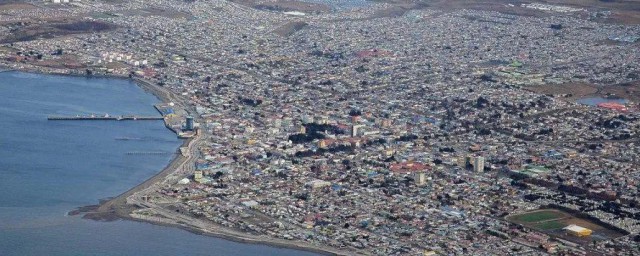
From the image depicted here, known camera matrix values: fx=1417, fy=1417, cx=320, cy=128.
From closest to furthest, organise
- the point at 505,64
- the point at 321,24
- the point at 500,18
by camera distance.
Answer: the point at 505,64 < the point at 321,24 < the point at 500,18

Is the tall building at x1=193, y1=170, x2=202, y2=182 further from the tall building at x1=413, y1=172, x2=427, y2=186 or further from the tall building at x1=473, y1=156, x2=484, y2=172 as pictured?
the tall building at x1=473, y1=156, x2=484, y2=172

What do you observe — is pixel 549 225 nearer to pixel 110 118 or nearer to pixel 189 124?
pixel 189 124

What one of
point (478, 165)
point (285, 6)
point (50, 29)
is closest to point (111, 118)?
point (478, 165)

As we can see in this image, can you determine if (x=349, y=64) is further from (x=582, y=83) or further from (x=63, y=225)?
(x=63, y=225)

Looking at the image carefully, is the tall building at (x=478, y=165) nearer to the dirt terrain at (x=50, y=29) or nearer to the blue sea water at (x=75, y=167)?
the blue sea water at (x=75, y=167)

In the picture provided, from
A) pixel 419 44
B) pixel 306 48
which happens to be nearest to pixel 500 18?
pixel 419 44

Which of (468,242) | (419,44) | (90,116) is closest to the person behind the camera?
(468,242)

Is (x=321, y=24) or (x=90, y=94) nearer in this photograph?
(x=90, y=94)
